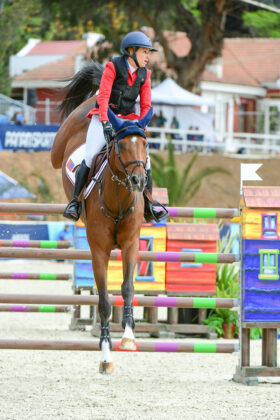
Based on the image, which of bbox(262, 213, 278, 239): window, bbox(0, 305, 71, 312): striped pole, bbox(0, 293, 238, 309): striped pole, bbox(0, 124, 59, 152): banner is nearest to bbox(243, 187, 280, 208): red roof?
bbox(262, 213, 278, 239): window

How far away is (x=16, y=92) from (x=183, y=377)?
38.6 m

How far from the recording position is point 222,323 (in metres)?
10.8

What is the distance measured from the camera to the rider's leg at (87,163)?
692 centimetres

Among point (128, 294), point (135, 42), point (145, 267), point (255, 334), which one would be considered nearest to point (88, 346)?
point (128, 294)

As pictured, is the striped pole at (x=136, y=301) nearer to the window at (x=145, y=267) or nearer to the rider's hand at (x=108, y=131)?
the rider's hand at (x=108, y=131)

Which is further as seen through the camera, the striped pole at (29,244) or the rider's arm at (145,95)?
the striped pole at (29,244)

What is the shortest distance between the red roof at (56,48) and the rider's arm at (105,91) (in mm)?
39400

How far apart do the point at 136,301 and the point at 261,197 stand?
4.90ft

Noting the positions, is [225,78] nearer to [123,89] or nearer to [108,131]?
[123,89]

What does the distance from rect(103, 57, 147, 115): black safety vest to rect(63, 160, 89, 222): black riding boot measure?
1.82 feet

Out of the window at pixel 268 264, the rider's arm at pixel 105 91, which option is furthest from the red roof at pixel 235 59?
the rider's arm at pixel 105 91

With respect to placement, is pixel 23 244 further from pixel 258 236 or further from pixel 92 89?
pixel 258 236

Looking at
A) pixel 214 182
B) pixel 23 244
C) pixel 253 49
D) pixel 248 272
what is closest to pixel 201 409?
pixel 248 272

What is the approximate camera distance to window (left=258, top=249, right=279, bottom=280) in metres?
7.72
